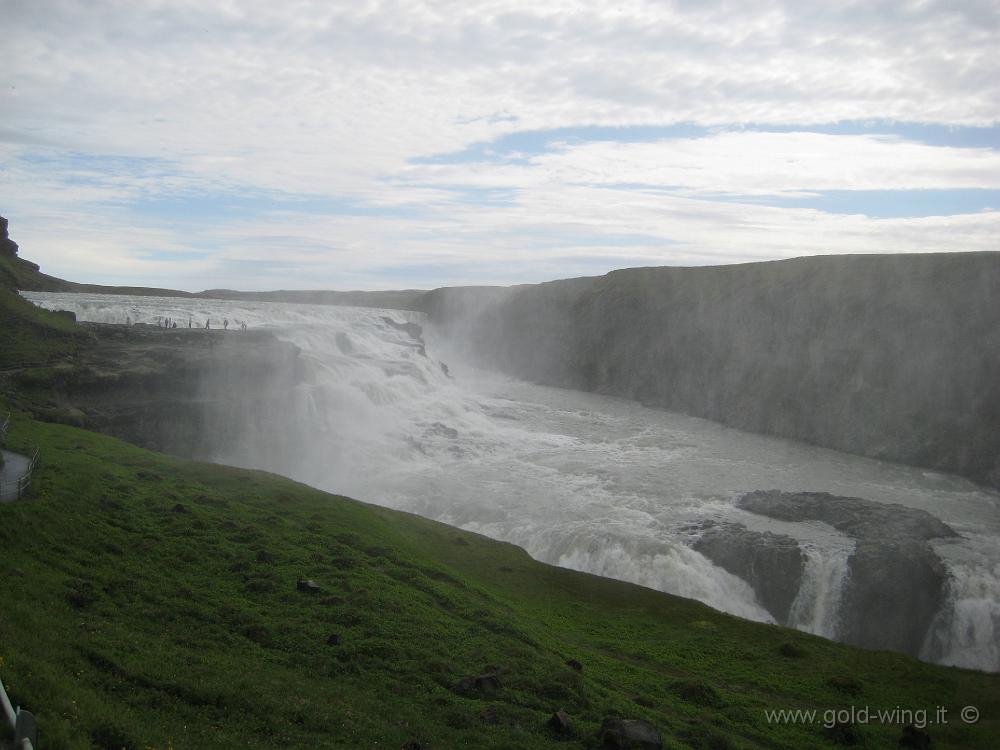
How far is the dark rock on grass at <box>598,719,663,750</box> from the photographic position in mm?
12672

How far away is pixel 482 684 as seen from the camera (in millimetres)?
14508

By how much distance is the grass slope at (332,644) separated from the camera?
11219 mm

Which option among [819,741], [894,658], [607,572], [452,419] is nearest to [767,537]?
[607,572]

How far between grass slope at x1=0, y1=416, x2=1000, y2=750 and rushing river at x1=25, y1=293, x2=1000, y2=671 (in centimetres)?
466

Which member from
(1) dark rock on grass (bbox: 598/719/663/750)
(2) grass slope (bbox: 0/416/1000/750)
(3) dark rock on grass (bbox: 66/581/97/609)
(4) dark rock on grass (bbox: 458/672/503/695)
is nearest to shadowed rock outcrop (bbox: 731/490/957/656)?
(2) grass slope (bbox: 0/416/1000/750)

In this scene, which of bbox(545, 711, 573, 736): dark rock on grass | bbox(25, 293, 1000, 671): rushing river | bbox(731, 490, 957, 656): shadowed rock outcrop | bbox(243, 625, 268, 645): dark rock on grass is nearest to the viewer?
bbox(545, 711, 573, 736): dark rock on grass

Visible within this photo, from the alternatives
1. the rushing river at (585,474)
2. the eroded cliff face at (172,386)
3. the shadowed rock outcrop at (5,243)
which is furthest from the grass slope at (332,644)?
the shadowed rock outcrop at (5,243)

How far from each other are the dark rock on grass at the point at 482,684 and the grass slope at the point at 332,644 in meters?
0.11

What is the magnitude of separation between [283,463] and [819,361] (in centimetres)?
4761

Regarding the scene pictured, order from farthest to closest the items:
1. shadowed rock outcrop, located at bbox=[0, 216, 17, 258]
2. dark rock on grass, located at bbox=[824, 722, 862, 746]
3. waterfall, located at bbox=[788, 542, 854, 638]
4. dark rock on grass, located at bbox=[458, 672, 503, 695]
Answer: shadowed rock outcrop, located at bbox=[0, 216, 17, 258] < waterfall, located at bbox=[788, 542, 854, 638] < dark rock on grass, located at bbox=[824, 722, 862, 746] < dark rock on grass, located at bbox=[458, 672, 503, 695]

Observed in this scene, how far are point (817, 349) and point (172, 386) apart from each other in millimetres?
54154

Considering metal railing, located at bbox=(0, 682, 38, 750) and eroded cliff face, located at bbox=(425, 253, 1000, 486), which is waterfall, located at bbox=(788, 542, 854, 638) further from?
metal railing, located at bbox=(0, 682, 38, 750)

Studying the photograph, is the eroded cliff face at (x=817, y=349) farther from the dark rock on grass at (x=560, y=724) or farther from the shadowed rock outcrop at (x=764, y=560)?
the dark rock on grass at (x=560, y=724)

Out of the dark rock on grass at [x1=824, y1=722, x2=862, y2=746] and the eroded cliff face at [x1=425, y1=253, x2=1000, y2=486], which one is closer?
the dark rock on grass at [x1=824, y1=722, x2=862, y2=746]
